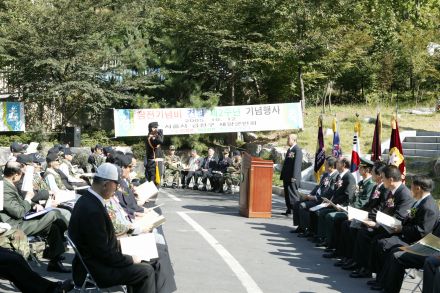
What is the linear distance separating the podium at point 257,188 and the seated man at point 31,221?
6.21 meters

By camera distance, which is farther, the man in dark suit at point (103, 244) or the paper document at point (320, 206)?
the paper document at point (320, 206)

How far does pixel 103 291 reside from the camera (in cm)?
740

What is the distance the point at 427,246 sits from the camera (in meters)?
7.24

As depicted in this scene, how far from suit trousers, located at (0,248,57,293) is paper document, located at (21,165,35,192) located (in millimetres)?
2598

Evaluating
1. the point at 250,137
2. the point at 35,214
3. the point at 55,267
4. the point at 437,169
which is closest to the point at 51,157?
the point at 35,214

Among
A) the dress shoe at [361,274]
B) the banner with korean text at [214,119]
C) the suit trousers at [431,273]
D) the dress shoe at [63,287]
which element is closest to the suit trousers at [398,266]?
the suit trousers at [431,273]

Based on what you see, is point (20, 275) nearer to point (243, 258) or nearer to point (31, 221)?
point (31, 221)

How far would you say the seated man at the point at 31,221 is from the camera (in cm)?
809

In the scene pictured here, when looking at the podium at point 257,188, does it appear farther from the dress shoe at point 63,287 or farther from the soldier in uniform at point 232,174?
the dress shoe at point 63,287

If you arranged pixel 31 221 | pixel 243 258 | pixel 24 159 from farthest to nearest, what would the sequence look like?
pixel 24 159 < pixel 243 258 < pixel 31 221

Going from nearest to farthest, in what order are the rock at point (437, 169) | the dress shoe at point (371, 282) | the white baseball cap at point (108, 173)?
the white baseball cap at point (108, 173), the dress shoe at point (371, 282), the rock at point (437, 169)

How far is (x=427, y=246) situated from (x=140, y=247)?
10.7 feet

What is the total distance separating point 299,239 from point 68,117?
20915 mm

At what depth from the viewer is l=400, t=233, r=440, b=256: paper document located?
7105mm
